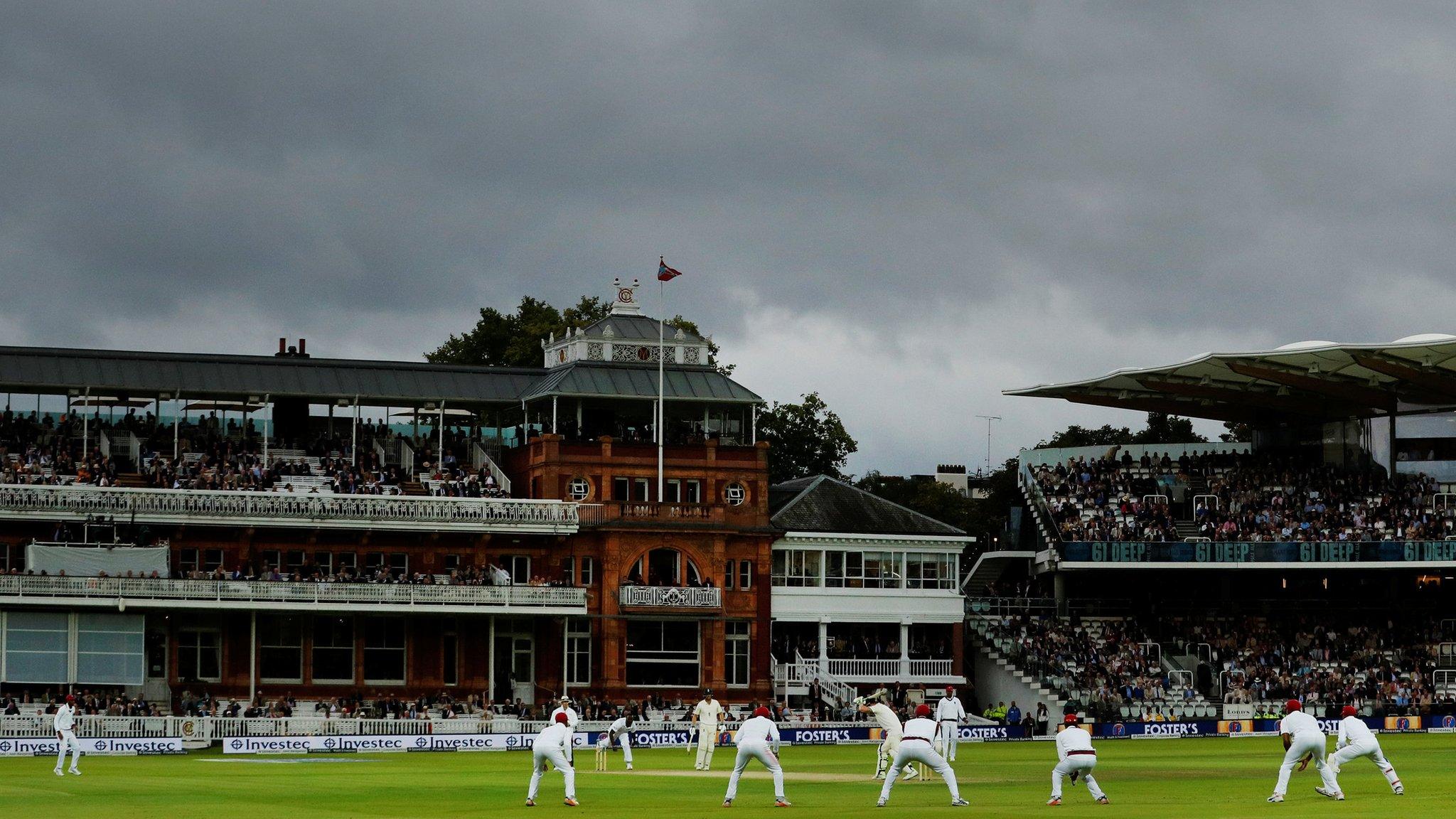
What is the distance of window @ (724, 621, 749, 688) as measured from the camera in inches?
2670

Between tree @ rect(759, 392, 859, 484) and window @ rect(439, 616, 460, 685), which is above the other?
tree @ rect(759, 392, 859, 484)

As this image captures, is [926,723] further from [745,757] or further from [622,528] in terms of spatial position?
[622,528]

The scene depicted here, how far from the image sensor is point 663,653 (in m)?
67.2

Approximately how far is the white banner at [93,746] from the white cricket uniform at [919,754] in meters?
28.5

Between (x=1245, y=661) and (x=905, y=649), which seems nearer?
(x=1245, y=661)

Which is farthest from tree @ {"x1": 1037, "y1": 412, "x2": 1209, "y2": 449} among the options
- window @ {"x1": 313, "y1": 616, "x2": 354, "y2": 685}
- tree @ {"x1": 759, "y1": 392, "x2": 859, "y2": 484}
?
window @ {"x1": 313, "y1": 616, "x2": 354, "y2": 685}

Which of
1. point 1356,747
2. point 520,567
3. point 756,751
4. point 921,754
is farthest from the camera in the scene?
point 520,567

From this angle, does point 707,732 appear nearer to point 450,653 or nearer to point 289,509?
point 450,653

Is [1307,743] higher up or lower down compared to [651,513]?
lower down

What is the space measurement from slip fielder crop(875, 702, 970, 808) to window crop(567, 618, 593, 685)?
38.3 metres

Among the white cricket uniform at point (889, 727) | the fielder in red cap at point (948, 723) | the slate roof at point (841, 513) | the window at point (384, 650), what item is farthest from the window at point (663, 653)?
the white cricket uniform at point (889, 727)

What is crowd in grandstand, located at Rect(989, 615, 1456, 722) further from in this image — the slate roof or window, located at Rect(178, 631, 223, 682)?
window, located at Rect(178, 631, 223, 682)

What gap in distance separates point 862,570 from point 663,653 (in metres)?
8.43

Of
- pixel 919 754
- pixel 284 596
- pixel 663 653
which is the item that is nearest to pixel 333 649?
pixel 284 596
